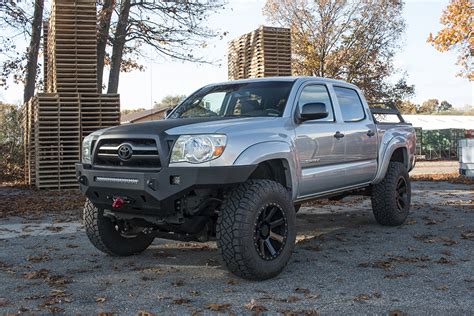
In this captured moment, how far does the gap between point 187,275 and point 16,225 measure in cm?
453

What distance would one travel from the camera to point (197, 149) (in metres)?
4.41

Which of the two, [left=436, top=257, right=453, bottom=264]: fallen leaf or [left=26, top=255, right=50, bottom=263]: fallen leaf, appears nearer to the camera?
[left=436, top=257, right=453, bottom=264]: fallen leaf

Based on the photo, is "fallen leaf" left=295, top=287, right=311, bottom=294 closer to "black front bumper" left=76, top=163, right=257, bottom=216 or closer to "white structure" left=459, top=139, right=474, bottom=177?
"black front bumper" left=76, top=163, right=257, bottom=216

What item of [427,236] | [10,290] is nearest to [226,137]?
[10,290]

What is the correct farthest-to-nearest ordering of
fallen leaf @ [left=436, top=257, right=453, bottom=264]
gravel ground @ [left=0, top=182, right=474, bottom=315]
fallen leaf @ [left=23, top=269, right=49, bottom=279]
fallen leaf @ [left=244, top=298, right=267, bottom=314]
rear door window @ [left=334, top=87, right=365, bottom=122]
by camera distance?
1. rear door window @ [left=334, top=87, right=365, bottom=122]
2. fallen leaf @ [left=436, top=257, right=453, bottom=264]
3. fallen leaf @ [left=23, top=269, right=49, bottom=279]
4. gravel ground @ [left=0, top=182, right=474, bottom=315]
5. fallen leaf @ [left=244, top=298, right=267, bottom=314]

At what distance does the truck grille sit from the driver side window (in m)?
1.85

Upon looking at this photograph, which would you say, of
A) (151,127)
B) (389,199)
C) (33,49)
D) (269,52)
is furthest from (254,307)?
(33,49)

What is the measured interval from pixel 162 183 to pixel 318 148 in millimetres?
2032

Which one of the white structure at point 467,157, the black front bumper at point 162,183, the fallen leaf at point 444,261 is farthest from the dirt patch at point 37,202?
the white structure at point 467,157

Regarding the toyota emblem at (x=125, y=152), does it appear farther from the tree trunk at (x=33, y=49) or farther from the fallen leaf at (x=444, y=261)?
the tree trunk at (x=33, y=49)

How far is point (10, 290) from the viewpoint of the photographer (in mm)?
4523

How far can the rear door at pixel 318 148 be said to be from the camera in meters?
5.43

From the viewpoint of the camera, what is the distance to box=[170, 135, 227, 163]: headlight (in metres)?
4.41

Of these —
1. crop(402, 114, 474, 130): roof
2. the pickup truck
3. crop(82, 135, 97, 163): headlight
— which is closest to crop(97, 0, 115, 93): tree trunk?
the pickup truck
